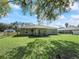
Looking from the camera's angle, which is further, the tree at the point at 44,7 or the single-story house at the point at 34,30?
the single-story house at the point at 34,30

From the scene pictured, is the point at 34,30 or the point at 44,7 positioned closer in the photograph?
the point at 44,7

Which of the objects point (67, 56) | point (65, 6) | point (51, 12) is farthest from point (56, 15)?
point (67, 56)

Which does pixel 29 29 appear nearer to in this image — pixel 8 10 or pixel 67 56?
pixel 8 10

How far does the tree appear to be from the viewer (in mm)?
19750

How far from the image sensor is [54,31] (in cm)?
5091

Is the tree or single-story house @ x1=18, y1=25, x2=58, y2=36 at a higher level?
the tree

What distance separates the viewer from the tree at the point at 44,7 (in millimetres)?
19750

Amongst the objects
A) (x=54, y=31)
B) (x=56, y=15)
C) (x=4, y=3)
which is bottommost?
(x=54, y=31)

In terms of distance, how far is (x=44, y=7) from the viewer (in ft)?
70.5

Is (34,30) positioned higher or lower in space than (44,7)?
lower

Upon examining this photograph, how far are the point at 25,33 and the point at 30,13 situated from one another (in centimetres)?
2438

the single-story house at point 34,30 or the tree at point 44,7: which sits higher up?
the tree at point 44,7

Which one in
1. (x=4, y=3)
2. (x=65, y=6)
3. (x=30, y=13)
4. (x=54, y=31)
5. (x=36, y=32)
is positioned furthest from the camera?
(x=54, y=31)

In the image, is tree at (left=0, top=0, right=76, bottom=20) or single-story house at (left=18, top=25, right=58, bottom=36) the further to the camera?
single-story house at (left=18, top=25, right=58, bottom=36)
